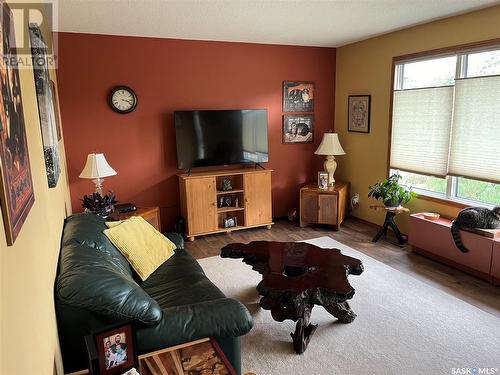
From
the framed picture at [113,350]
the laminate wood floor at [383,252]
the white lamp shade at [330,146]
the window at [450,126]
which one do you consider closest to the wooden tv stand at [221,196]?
the laminate wood floor at [383,252]

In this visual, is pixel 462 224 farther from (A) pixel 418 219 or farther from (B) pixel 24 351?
(B) pixel 24 351

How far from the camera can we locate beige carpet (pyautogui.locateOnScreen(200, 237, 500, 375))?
2299mm

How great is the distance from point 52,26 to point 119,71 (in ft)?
2.63

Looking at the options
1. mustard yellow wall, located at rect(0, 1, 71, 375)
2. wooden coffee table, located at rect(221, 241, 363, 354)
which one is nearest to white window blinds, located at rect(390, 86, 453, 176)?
wooden coffee table, located at rect(221, 241, 363, 354)

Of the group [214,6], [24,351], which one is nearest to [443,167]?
[214,6]

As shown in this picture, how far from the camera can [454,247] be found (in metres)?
3.62

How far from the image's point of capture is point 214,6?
10.5 ft

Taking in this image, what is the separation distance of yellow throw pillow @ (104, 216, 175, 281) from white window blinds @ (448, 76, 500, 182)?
9.99ft

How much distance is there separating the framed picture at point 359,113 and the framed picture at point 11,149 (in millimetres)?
4457

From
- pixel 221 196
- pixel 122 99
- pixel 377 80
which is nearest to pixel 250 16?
pixel 122 99

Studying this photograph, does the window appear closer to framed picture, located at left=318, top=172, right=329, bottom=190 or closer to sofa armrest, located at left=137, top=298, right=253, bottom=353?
framed picture, located at left=318, top=172, right=329, bottom=190

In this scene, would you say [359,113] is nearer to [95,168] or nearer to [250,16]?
[250,16]

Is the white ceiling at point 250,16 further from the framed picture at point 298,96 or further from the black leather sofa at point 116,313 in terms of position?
the black leather sofa at point 116,313

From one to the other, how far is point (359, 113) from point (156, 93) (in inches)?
108
